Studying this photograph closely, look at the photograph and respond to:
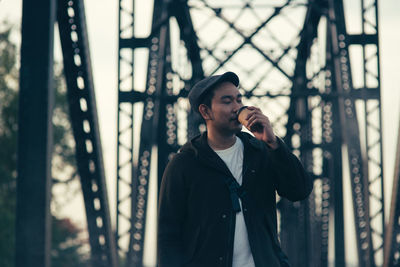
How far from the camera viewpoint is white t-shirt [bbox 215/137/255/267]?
3529 mm

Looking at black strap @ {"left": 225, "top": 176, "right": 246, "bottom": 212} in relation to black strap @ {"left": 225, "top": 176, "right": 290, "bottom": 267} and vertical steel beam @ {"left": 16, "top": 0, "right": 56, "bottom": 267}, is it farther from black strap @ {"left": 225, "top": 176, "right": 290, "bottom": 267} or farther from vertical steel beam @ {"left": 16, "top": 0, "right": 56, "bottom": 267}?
vertical steel beam @ {"left": 16, "top": 0, "right": 56, "bottom": 267}

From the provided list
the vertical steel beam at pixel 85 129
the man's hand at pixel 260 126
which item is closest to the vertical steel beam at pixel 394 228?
the vertical steel beam at pixel 85 129

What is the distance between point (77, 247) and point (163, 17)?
2342cm

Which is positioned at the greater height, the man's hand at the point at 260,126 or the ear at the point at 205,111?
the ear at the point at 205,111

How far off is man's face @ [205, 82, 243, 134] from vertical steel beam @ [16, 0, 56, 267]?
2004 mm

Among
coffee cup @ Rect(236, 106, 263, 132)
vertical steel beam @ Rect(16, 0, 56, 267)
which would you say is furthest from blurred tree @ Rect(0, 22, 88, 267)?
coffee cup @ Rect(236, 106, 263, 132)

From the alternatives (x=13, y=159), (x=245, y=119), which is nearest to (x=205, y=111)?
(x=245, y=119)

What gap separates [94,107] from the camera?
711 centimetres

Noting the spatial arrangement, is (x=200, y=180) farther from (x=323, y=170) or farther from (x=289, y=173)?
(x=323, y=170)

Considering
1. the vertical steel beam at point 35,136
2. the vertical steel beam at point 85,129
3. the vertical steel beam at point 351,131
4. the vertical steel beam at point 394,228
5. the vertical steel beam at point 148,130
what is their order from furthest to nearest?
the vertical steel beam at point 148,130 → the vertical steel beam at point 351,131 → the vertical steel beam at point 394,228 → the vertical steel beam at point 85,129 → the vertical steel beam at point 35,136

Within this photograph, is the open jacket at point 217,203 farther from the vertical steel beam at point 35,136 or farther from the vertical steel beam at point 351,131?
the vertical steel beam at point 351,131

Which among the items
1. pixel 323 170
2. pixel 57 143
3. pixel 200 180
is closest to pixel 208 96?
pixel 200 180

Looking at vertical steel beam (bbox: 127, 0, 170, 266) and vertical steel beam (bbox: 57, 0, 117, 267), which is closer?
vertical steel beam (bbox: 57, 0, 117, 267)

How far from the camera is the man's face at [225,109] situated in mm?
3691
